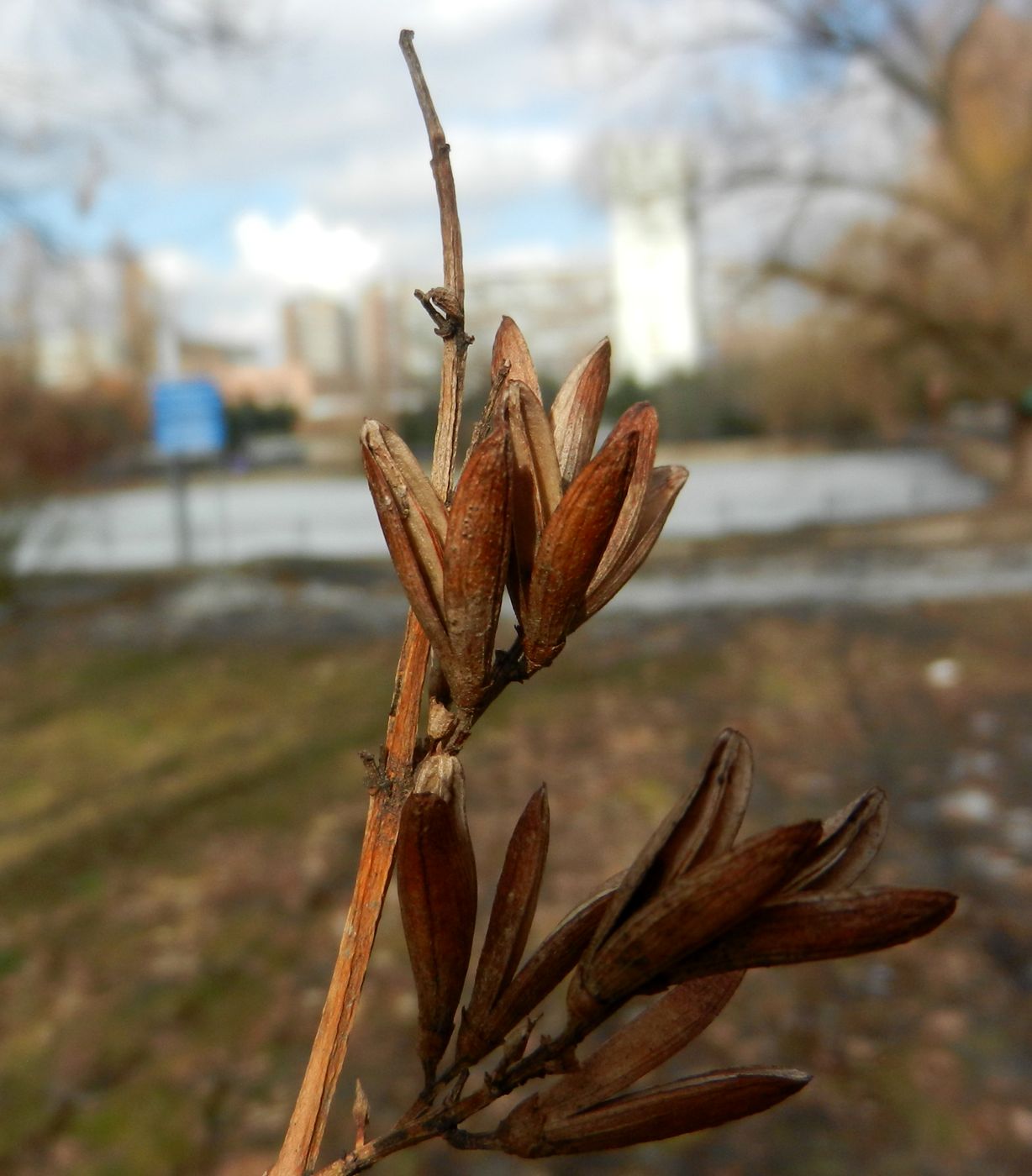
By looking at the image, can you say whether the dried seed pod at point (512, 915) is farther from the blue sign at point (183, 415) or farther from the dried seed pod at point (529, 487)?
the blue sign at point (183, 415)

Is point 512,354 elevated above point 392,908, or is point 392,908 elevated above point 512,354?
point 512,354

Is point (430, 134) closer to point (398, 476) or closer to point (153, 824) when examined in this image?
point (398, 476)

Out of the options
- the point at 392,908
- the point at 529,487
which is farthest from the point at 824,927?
the point at 392,908

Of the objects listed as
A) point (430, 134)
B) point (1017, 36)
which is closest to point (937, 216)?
point (1017, 36)

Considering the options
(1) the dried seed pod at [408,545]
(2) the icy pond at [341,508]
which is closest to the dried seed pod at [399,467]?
(1) the dried seed pod at [408,545]

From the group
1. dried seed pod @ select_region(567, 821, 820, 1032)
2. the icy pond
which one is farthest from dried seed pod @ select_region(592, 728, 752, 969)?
the icy pond

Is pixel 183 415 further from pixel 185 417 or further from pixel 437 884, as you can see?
pixel 437 884
